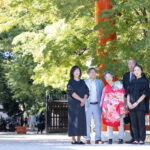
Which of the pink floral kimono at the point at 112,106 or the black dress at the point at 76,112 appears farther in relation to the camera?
the pink floral kimono at the point at 112,106

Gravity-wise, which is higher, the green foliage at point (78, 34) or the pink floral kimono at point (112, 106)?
the green foliage at point (78, 34)

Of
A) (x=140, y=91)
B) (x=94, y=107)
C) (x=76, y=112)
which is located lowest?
(x=76, y=112)

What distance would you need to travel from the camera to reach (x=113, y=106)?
986cm

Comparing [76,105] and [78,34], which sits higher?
[78,34]

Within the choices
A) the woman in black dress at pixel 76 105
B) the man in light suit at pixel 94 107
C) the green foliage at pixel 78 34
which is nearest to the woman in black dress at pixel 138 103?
the man in light suit at pixel 94 107

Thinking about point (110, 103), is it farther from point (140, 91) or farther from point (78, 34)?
point (78, 34)

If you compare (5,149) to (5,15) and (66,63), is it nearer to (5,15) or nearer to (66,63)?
(66,63)

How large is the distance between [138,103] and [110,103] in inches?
27.1

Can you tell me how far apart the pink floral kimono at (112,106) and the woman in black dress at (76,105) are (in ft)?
1.60

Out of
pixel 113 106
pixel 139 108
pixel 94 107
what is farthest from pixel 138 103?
pixel 94 107

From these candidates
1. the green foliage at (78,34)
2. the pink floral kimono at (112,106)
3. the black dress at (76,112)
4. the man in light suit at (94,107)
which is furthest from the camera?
the green foliage at (78,34)

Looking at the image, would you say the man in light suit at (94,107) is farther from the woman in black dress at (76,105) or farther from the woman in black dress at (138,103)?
the woman in black dress at (138,103)

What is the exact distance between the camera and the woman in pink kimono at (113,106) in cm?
982

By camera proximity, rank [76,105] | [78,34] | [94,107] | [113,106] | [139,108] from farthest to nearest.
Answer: [78,34] < [94,107] < [113,106] < [76,105] < [139,108]
